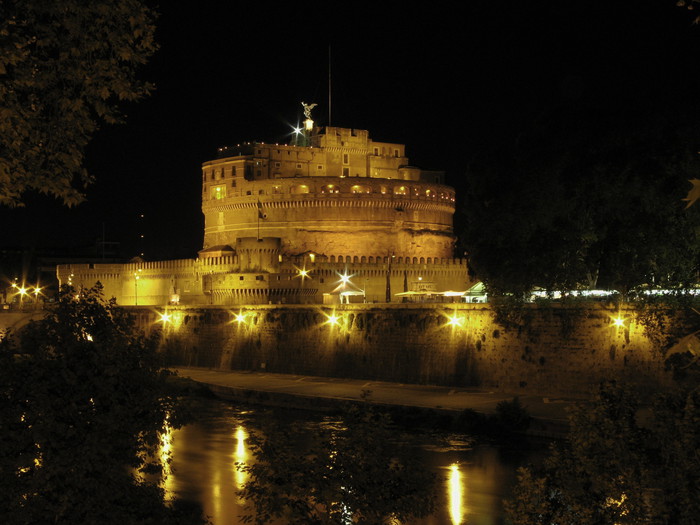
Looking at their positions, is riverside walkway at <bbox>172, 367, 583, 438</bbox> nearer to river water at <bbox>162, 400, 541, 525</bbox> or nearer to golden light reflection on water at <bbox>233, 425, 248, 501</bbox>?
river water at <bbox>162, 400, 541, 525</bbox>

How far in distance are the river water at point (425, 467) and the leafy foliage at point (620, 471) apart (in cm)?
340

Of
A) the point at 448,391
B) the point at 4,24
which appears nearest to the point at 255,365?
the point at 448,391

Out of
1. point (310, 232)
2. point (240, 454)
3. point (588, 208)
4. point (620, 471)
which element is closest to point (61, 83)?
point (620, 471)

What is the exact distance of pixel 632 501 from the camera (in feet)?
27.0

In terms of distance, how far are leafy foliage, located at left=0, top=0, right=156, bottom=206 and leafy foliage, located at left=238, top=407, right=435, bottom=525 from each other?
3.31 m

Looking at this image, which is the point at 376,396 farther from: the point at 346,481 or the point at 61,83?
the point at 61,83

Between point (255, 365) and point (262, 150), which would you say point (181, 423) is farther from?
point (262, 150)

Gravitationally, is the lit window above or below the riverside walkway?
above

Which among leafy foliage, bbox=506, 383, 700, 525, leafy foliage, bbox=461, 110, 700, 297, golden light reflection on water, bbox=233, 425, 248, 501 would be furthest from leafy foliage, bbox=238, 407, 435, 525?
leafy foliage, bbox=461, 110, 700, 297

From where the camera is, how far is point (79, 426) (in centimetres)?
763

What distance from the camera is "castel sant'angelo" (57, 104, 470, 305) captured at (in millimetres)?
43000

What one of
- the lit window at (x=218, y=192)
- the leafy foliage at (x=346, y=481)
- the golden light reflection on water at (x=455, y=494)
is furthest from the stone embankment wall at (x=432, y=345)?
the lit window at (x=218, y=192)

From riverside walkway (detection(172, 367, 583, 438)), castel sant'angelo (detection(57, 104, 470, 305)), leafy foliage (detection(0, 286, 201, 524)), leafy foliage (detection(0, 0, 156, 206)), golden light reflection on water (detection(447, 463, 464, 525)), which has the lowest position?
golden light reflection on water (detection(447, 463, 464, 525))

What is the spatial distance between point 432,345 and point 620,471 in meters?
18.2
